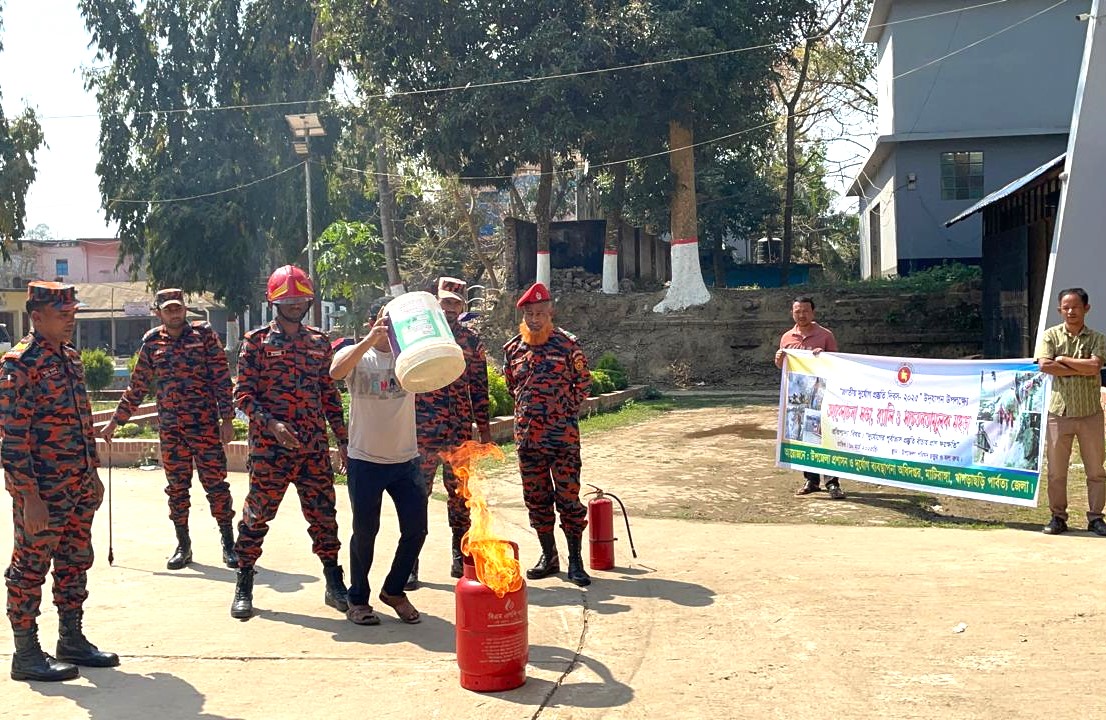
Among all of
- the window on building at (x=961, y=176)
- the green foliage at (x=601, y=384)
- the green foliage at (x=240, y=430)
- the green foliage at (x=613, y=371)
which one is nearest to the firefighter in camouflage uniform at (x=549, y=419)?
the green foliage at (x=240, y=430)

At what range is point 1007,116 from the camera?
2698 cm

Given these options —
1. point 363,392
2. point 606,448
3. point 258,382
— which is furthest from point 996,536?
point 606,448

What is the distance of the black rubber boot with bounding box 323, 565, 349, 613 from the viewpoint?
646cm

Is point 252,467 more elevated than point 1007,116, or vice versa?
point 1007,116

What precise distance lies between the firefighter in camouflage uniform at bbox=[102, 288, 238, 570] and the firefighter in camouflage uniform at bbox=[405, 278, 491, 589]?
1.61 m

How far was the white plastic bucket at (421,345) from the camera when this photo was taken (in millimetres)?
5160

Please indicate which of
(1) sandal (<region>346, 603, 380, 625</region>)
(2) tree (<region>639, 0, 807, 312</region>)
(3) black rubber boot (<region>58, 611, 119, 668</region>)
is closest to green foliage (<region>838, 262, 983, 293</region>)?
(2) tree (<region>639, 0, 807, 312</region>)

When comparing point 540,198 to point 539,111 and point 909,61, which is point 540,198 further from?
point 909,61

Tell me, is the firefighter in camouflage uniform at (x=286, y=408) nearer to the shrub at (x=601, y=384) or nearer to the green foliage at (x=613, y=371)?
the shrub at (x=601, y=384)

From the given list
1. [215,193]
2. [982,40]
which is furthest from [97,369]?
[982,40]

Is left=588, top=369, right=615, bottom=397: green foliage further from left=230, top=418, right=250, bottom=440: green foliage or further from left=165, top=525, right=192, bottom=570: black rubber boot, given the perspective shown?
left=165, top=525, right=192, bottom=570: black rubber boot

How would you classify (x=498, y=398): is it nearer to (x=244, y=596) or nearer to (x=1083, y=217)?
(x=1083, y=217)

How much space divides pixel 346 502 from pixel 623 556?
141 inches

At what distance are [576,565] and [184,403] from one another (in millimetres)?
3088
